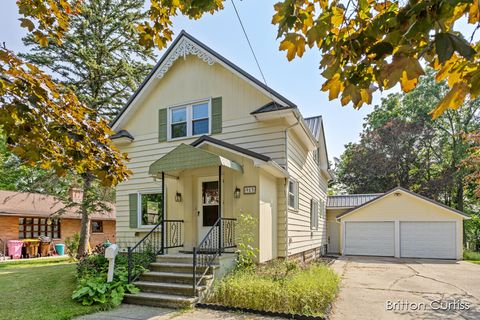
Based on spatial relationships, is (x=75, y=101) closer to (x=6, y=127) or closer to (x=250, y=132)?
(x=6, y=127)

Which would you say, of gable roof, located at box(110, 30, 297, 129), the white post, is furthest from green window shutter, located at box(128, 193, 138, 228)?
the white post

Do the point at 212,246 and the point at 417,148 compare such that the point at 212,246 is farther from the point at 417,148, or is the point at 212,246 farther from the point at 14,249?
the point at 417,148

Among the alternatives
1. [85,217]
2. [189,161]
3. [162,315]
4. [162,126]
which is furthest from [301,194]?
[85,217]

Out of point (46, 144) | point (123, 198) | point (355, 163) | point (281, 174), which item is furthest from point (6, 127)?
point (355, 163)

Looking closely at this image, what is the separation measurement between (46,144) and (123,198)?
9521 millimetres

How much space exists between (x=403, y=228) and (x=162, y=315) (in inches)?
602

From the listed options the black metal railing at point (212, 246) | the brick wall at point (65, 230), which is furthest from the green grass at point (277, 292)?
the brick wall at point (65, 230)

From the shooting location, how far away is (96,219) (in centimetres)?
2503

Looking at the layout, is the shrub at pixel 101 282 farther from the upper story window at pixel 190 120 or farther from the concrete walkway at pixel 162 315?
the upper story window at pixel 190 120

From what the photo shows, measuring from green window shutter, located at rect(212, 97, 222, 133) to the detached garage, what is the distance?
11.2m

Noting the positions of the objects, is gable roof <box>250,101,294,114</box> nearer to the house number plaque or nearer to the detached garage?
the house number plaque

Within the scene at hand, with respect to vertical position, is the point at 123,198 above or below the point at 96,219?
above

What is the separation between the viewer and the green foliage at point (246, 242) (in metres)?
8.39

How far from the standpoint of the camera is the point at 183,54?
37.5ft
